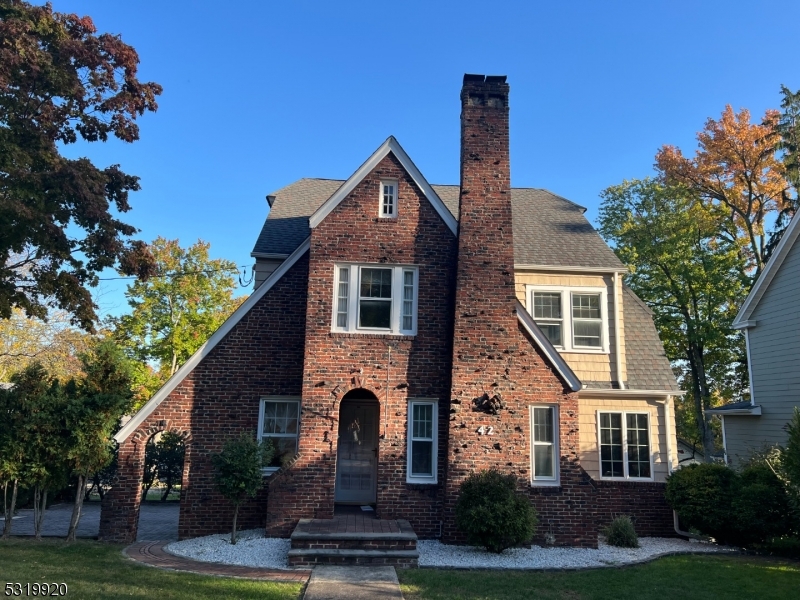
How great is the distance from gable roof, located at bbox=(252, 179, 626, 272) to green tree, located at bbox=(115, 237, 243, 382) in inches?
556

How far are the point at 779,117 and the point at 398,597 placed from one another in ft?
96.9

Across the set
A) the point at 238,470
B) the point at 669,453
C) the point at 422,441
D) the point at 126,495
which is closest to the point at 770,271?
the point at 669,453

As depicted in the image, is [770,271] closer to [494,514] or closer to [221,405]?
[494,514]

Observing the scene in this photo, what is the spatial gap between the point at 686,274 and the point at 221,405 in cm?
2020

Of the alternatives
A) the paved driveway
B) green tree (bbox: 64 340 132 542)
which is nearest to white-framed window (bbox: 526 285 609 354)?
green tree (bbox: 64 340 132 542)

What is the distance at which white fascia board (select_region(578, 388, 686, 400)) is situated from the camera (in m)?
13.2

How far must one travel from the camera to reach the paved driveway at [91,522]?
11.7 meters

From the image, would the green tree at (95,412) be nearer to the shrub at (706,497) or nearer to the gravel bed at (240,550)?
the gravel bed at (240,550)

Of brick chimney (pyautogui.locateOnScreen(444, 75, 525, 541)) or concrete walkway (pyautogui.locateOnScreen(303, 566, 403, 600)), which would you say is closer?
concrete walkway (pyautogui.locateOnScreen(303, 566, 403, 600))

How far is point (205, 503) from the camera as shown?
11.2 meters

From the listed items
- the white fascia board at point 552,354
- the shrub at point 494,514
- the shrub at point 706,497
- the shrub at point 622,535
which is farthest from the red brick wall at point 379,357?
the shrub at point 706,497

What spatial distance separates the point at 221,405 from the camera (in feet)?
38.1

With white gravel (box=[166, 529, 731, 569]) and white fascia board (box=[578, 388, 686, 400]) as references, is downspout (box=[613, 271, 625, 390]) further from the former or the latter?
white gravel (box=[166, 529, 731, 569])

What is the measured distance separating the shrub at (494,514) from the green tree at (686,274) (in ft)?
54.6
